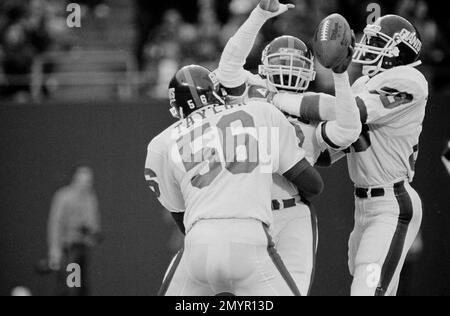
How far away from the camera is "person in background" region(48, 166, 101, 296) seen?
10242mm

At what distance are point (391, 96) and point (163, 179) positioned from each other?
162cm

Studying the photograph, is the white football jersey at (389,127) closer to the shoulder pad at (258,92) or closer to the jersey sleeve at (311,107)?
the jersey sleeve at (311,107)

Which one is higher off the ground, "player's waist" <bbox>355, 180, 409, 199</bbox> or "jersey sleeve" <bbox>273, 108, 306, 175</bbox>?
"jersey sleeve" <bbox>273, 108, 306, 175</bbox>

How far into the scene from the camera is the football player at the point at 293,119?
5863 millimetres

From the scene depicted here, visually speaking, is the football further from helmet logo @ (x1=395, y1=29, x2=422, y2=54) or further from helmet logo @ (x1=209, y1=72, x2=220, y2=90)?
helmet logo @ (x1=395, y1=29, x2=422, y2=54)

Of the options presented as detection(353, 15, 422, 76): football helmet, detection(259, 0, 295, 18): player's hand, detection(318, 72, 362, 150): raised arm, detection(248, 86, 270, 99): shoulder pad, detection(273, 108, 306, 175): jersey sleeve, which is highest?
detection(259, 0, 295, 18): player's hand

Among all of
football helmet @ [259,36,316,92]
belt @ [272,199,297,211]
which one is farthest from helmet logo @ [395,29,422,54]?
belt @ [272,199,297,211]

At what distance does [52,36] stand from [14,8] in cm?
107

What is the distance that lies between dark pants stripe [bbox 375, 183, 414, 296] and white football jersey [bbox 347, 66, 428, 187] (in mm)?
118

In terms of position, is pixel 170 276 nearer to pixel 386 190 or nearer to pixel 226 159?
pixel 226 159

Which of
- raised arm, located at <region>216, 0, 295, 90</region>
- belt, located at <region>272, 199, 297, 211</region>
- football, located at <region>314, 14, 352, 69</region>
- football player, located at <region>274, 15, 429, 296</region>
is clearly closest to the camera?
football, located at <region>314, 14, 352, 69</region>

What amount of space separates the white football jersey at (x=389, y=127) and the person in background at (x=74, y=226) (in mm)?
4641

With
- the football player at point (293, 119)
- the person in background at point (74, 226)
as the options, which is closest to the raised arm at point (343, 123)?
the football player at point (293, 119)
